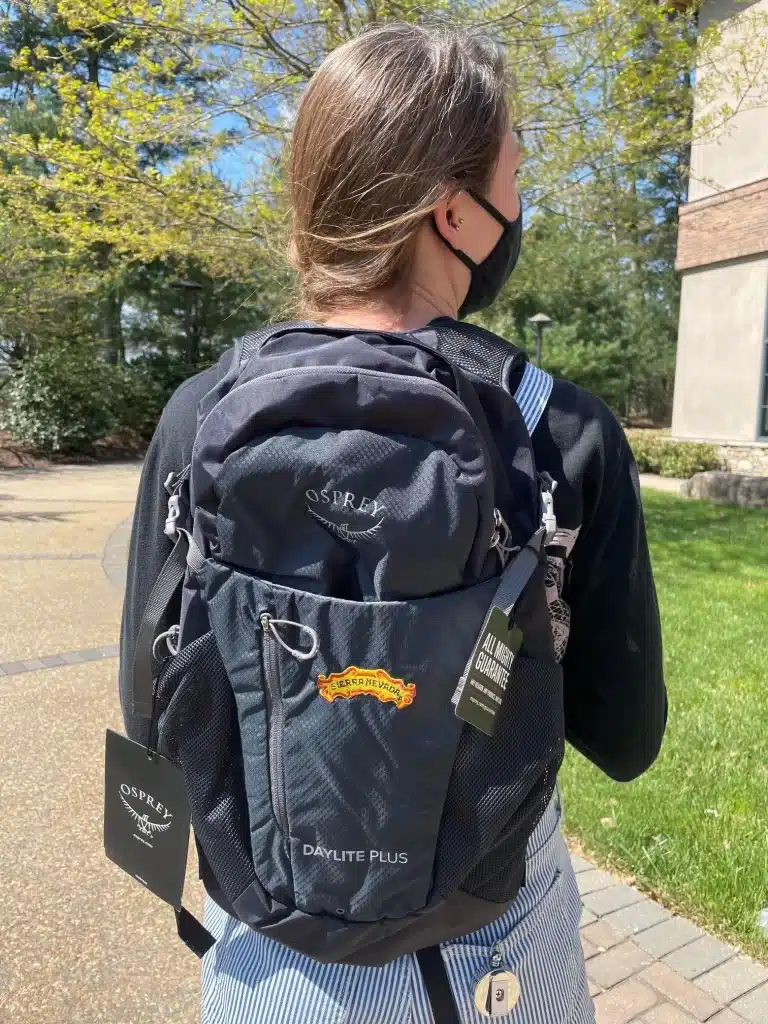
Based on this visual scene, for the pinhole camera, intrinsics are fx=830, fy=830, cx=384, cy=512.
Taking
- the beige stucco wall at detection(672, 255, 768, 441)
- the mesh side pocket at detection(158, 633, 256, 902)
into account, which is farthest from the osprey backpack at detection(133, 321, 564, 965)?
the beige stucco wall at detection(672, 255, 768, 441)

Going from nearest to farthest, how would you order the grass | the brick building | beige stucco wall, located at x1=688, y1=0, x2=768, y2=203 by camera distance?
the grass, beige stucco wall, located at x1=688, y1=0, x2=768, y2=203, the brick building

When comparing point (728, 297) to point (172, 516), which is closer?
point (172, 516)

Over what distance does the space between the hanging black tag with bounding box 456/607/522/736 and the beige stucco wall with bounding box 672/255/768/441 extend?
15.9 meters

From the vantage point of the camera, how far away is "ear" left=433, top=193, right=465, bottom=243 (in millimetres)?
1096

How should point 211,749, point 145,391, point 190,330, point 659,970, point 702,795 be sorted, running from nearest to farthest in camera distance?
1. point 211,749
2. point 659,970
3. point 702,795
4. point 145,391
5. point 190,330

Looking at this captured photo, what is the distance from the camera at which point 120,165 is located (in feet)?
26.5

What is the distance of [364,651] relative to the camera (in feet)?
3.01

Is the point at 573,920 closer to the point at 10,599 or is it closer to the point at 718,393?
the point at 10,599

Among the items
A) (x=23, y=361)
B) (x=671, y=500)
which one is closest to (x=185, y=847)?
(x=671, y=500)

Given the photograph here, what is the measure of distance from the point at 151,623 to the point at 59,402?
63.3 feet

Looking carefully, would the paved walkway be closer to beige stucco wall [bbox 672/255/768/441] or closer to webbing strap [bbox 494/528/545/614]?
webbing strap [bbox 494/528/545/614]

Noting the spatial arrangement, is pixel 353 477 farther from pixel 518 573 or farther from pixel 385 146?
pixel 385 146

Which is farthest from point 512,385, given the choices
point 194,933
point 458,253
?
point 194,933

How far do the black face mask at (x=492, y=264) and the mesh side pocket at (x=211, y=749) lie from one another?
64cm
